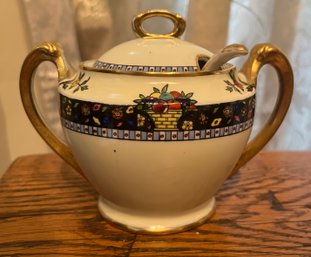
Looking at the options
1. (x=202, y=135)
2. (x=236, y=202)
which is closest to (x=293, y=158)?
(x=236, y=202)

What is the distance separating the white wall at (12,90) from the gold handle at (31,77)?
38cm

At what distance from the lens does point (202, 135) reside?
0.46m

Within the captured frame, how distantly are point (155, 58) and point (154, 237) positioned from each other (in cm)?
21

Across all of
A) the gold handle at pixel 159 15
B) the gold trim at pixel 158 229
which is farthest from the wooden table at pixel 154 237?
the gold handle at pixel 159 15

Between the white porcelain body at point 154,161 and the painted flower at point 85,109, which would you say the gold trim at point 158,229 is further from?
the painted flower at point 85,109

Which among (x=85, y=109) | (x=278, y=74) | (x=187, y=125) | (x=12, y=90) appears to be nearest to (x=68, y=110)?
(x=85, y=109)

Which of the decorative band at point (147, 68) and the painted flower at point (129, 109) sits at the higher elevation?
the decorative band at point (147, 68)

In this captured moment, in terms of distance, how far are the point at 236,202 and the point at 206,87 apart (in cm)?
21

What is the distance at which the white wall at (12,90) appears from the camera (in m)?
0.90

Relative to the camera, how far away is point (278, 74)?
55 centimetres

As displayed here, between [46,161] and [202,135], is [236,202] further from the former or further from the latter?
[46,161]

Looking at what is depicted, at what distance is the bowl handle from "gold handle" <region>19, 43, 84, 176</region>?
0.22m

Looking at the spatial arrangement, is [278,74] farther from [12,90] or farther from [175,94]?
[12,90]

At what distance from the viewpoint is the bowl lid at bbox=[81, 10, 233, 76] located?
0.48 m
